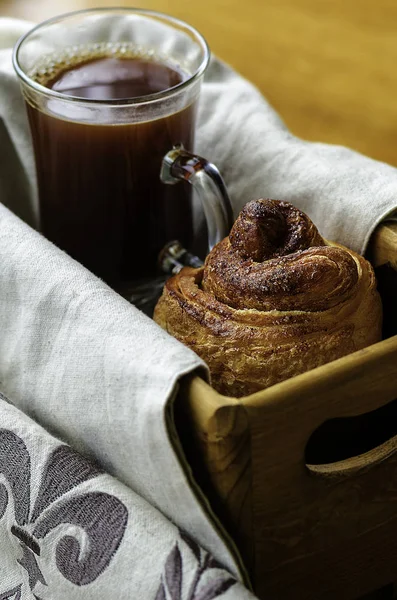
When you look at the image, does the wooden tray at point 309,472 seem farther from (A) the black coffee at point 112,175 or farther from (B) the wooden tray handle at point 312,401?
(A) the black coffee at point 112,175

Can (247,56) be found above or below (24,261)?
below

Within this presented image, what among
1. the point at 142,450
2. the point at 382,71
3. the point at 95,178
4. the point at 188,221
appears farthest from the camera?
the point at 382,71

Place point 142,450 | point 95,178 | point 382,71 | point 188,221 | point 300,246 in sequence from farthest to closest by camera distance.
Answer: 1. point 382,71
2. point 188,221
3. point 95,178
4. point 300,246
5. point 142,450

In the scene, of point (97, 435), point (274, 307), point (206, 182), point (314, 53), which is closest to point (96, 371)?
point (97, 435)

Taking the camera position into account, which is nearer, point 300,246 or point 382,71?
point 300,246

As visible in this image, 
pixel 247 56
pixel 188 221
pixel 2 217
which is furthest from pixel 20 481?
pixel 247 56

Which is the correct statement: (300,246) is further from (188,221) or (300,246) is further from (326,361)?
(188,221)
